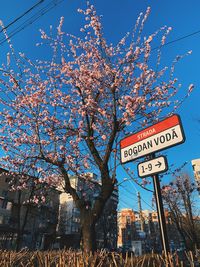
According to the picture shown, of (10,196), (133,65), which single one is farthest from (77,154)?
(10,196)

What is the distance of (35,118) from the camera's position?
8672 mm

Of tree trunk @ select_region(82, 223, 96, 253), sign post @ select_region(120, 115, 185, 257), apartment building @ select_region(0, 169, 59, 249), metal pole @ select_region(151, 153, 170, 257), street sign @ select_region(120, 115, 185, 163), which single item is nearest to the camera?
metal pole @ select_region(151, 153, 170, 257)

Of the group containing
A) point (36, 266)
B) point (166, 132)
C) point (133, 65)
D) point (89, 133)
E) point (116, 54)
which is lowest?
point (36, 266)

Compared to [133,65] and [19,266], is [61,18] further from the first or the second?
[19,266]

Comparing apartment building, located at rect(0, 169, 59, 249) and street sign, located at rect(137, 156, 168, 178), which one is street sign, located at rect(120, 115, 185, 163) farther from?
apartment building, located at rect(0, 169, 59, 249)

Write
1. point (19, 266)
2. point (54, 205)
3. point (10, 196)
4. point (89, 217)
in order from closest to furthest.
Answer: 1. point (19, 266)
2. point (89, 217)
3. point (10, 196)
4. point (54, 205)

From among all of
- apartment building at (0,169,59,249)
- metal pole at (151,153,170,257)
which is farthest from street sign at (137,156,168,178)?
apartment building at (0,169,59,249)

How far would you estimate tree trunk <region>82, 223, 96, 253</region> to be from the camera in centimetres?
593

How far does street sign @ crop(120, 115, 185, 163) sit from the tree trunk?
11.1 feet

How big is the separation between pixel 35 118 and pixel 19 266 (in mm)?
5984

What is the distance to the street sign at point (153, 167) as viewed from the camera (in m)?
3.05

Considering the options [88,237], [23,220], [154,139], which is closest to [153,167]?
[154,139]

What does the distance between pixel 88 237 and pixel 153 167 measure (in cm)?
400

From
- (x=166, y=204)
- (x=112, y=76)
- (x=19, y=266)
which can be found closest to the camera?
(x=19, y=266)
